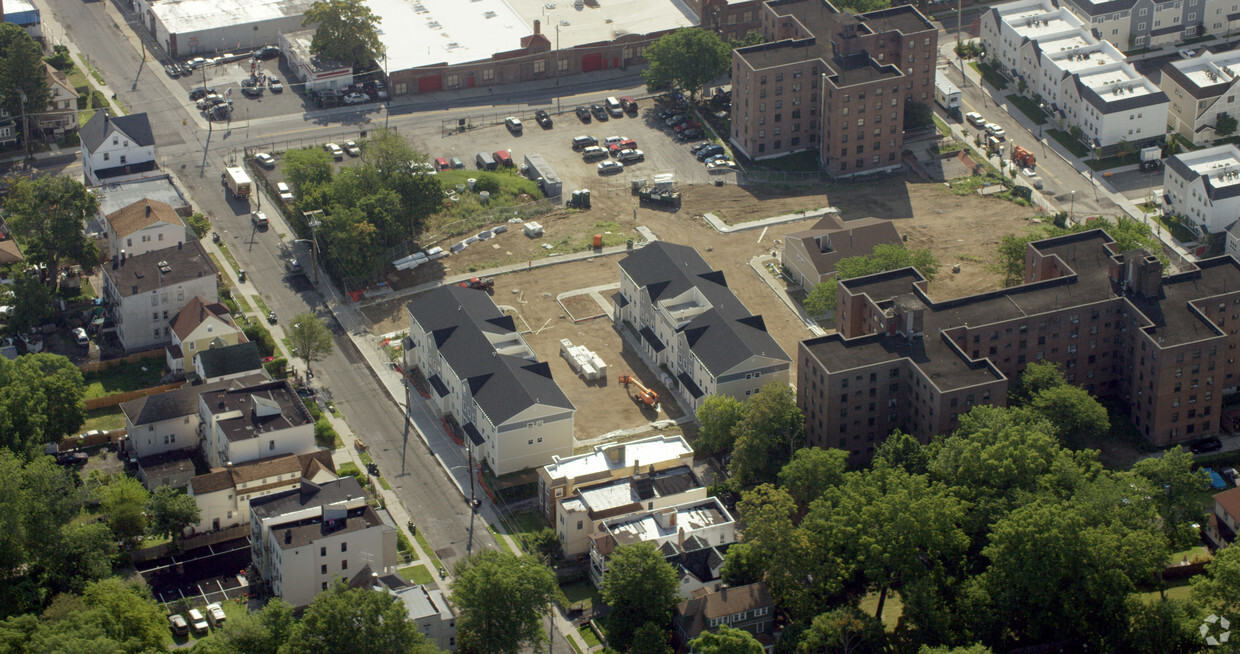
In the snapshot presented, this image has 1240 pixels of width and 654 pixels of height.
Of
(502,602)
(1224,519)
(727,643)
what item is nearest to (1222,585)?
(1224,519)

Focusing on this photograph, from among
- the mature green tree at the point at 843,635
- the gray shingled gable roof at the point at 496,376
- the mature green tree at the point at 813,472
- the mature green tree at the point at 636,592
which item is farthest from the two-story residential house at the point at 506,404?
the mature green tree at the point at 843,635

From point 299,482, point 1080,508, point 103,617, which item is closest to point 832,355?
point 1080,508

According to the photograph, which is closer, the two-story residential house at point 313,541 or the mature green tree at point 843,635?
the mature green tree at point 843,635

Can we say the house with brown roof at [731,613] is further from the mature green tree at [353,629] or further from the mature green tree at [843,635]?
the mature green tree at [353,629]

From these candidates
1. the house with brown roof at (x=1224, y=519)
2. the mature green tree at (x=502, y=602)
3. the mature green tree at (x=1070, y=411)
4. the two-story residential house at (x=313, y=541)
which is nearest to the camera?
the mature green tree at (x=502, y=602)

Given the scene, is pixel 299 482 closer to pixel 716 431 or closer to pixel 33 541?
pixel 33 541

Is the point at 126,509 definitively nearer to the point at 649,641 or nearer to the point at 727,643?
the point at 649,641

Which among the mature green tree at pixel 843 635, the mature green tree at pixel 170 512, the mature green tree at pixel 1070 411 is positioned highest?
the mature green tree at pixel 1070 411

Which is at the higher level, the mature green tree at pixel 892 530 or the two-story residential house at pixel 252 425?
the two-story residential house at pixel 252 425
